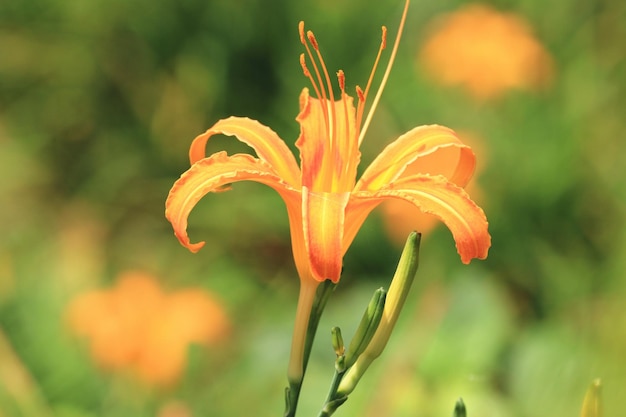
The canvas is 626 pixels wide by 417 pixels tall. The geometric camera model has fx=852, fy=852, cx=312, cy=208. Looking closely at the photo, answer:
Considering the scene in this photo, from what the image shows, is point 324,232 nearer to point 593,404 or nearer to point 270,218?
point 593,404

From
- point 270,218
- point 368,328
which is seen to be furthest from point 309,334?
point 270,218

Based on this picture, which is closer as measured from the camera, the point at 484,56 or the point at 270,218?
the point at 484,56

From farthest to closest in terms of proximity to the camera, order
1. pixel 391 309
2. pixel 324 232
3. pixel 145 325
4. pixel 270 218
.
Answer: pixel 270 218
pixel 145 325
pixel 391 309
pixel 324 232

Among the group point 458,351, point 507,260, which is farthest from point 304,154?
point 507,260

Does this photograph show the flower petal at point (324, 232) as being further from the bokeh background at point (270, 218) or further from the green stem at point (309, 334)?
the bokeh background at point (270, 218)

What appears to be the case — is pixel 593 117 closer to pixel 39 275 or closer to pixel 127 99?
pixel 127 99

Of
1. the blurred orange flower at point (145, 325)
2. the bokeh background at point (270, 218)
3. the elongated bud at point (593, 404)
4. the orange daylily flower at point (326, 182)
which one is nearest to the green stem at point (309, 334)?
the orange daylily flower at point (326, 182)
